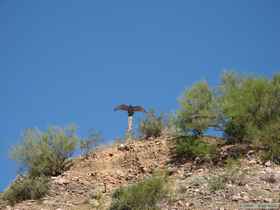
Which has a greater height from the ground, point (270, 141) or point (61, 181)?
point (270, 141)

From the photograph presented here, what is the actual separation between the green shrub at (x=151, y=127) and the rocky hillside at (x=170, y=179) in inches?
31.9

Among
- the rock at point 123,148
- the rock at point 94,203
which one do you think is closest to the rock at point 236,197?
the rock at point 94,203

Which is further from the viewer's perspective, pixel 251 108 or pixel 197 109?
pixel 197 109

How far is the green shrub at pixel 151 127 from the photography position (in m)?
23.7

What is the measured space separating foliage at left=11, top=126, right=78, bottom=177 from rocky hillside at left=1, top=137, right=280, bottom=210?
0.64m

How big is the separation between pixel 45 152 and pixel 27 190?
2.71 m

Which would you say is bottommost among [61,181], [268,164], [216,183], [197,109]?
[216,183]

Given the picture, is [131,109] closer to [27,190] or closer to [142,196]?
[27,190]

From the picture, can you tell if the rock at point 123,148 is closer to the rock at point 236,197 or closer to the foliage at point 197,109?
the foliage at point 197,109

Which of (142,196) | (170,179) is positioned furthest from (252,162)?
(142,196)

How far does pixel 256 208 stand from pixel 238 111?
786cm

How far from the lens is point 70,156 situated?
73.8ft

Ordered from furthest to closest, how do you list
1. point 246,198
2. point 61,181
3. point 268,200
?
point 61,181
point 246,198
point 268,200

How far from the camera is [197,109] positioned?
2191 cm
